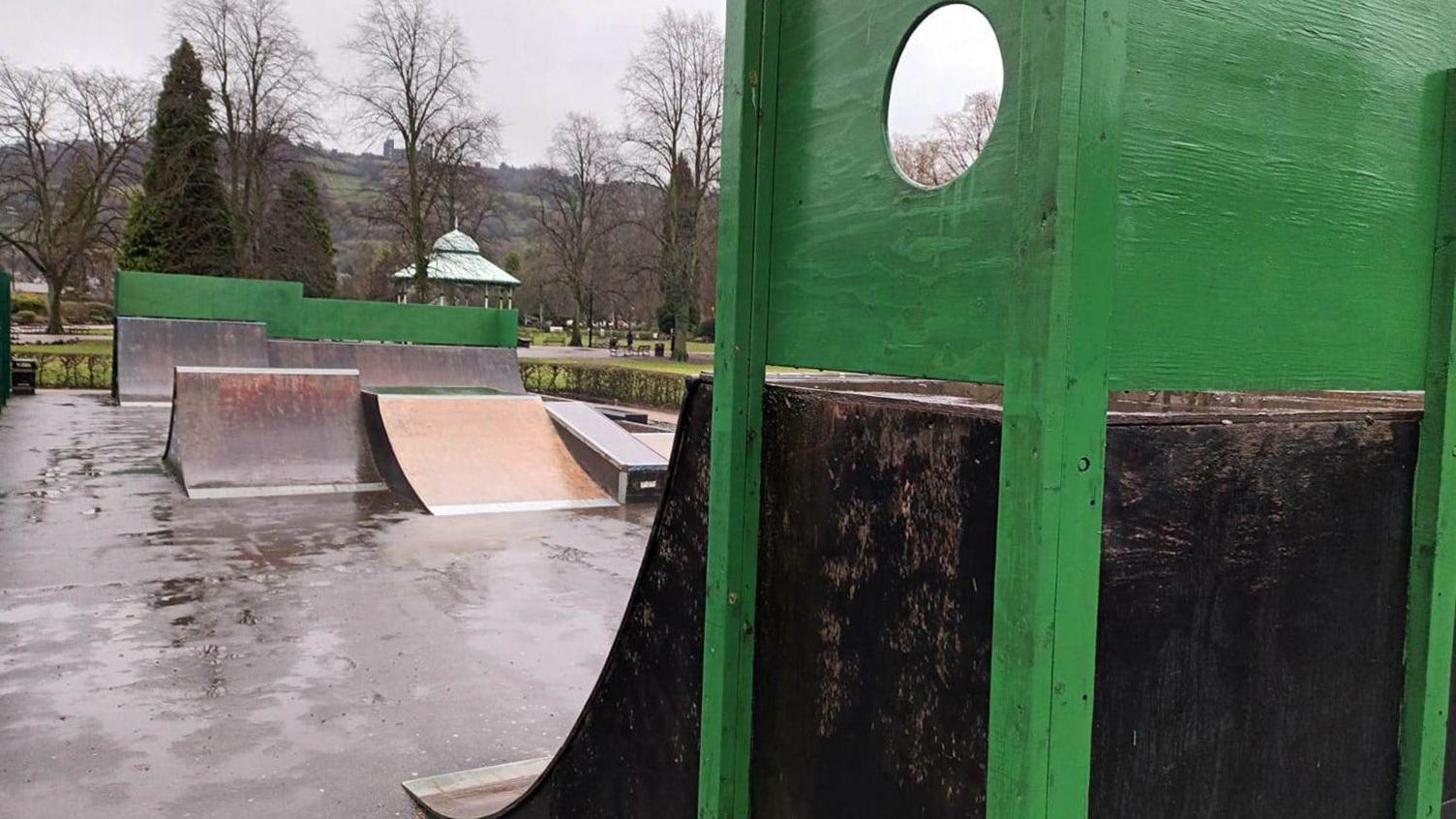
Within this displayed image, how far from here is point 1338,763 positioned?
71.4 inches

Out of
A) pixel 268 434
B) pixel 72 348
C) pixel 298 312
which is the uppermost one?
pixel 298 312

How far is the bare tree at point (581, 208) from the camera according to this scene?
1886 inches

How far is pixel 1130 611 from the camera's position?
5.00 feet

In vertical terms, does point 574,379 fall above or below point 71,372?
above

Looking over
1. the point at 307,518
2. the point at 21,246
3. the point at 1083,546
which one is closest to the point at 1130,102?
the point at 1083,546

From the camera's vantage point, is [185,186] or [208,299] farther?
[185,186]

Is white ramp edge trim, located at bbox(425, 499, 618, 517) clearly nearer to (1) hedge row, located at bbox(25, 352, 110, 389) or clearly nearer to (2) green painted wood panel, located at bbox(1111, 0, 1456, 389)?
(2) green painted wood panel, located at bbox(1111, 0, 1456, 389)

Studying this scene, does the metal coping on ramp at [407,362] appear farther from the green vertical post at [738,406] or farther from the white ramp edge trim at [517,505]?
the green vertical post at [738,406]

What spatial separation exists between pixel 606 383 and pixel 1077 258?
85.8ft

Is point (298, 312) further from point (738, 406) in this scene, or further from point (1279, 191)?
point (1279, 191)

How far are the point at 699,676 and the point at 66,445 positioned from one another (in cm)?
1637

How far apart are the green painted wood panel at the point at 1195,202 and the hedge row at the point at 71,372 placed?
29009 mm

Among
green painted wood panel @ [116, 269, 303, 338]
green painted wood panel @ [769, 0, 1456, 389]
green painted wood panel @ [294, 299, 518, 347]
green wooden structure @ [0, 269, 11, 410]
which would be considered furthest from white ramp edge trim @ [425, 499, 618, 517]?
green wooden structure @ [0, 269, 11, 410]

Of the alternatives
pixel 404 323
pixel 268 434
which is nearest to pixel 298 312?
pixel 404 323
